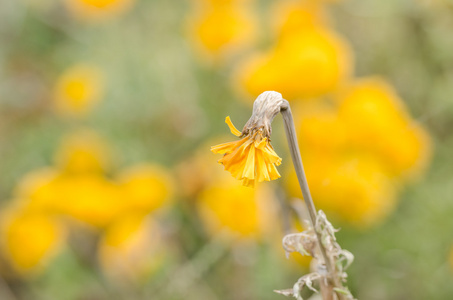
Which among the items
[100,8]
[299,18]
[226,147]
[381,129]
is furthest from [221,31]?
[226,147]

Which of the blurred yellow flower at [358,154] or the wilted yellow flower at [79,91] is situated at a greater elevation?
the wilted yellow flower at [79,91]

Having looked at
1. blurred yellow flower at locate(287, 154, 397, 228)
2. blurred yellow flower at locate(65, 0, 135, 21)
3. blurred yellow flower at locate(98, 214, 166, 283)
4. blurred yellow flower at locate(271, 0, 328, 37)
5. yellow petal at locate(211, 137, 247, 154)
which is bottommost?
yellow petal at locate(211, 137, 247, 154)

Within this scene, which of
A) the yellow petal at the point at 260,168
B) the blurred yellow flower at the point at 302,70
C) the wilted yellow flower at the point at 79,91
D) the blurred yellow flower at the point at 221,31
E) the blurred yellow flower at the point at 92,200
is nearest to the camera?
the yellow petal at the point at 260,168

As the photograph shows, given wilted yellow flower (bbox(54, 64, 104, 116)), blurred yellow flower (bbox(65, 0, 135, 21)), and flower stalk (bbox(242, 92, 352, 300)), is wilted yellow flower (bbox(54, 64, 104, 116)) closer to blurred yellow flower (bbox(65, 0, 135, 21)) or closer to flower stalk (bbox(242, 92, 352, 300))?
blurred yellow flower (bbox(65, 0, 135, 21))

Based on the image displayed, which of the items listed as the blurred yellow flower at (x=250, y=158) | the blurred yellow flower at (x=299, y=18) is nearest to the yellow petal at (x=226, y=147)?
the blurred yellow flower at (x=250, y=158)

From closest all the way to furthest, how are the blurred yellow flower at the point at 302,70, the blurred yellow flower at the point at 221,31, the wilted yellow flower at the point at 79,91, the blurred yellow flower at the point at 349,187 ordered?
the blurred yellow flower at the point at 349,187
the blurred yellow flower at the point at 302,70
the blurred yellow flower at the point at 221,31
the wilted yellow flower at the point at 79,91

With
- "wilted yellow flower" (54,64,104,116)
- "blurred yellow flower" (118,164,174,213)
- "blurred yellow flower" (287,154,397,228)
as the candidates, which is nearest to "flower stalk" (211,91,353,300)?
"blurred yellow flower" (287,154,397,228)

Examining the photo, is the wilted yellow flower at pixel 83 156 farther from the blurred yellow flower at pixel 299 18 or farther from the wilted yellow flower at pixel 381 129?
the wilted yellow flower at pixel 381 129

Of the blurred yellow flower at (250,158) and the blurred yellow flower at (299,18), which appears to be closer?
the blurred yellow flower at (250,158)
